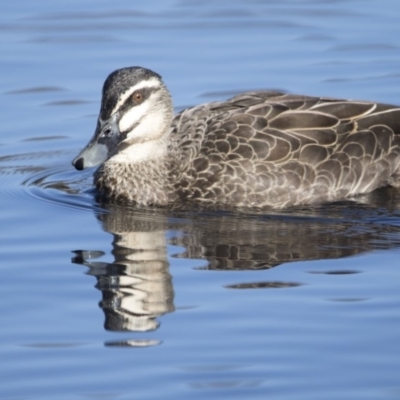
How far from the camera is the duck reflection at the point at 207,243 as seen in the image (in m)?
10.9

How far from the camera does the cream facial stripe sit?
A: 13.5m

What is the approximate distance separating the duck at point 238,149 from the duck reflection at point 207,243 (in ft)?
1.01

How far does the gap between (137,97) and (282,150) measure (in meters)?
1.49

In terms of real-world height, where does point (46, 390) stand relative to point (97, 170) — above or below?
below

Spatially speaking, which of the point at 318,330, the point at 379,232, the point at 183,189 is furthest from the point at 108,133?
the point at 318,330

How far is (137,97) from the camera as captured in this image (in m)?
13.7

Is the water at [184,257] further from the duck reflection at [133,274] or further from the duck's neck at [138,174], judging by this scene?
the duck's neck at [138,174]

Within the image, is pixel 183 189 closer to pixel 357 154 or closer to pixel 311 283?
pixel 357 154

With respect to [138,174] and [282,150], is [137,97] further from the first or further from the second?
[282,150]

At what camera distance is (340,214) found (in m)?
13.3

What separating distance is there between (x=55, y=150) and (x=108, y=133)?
2.34 m

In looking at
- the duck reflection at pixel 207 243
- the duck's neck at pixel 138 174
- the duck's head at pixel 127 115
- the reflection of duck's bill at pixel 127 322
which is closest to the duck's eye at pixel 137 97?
the duck's head at pixel 127 115

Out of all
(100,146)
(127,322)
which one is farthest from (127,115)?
(127,322)

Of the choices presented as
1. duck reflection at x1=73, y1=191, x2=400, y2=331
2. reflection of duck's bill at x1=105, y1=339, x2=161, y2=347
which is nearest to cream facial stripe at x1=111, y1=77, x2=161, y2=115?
duck reflection at x1=73, y1=191, x2=400, y2=331
